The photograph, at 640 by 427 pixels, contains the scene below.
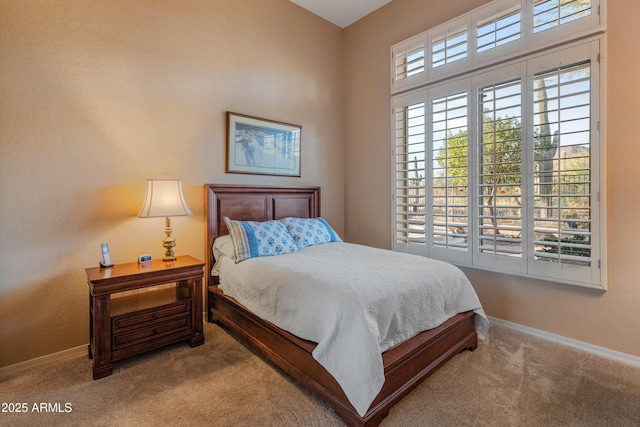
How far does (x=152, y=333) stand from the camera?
2.24 meters

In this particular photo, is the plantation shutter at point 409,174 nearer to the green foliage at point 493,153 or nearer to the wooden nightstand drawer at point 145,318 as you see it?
the green foliage at point 493,153

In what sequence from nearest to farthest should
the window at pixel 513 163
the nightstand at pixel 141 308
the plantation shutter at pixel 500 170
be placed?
1. the nightstand at pixel 141 308
2. the window at pixel 513 163
3. the plantation shutter at pixel 500 170

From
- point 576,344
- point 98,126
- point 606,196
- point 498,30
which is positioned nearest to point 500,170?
point 606,196

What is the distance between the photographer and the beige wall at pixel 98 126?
212 centimetres

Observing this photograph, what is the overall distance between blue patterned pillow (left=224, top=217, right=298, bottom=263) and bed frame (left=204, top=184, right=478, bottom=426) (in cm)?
30

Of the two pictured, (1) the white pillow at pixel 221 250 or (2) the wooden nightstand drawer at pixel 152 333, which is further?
(1) the white pillow at pixel 221 250

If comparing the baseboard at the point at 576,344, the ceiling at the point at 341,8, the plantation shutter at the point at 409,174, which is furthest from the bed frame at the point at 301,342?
the ceiling at the point at 341,8

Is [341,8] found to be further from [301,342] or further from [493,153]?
[301,342]

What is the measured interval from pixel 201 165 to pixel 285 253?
3.93 ft

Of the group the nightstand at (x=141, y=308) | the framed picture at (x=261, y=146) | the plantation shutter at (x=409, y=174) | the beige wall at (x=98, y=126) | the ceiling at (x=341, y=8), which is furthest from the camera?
the ceiling at (x=341, y=8)

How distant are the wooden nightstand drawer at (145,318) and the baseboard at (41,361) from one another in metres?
0.57

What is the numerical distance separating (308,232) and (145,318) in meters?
1.58

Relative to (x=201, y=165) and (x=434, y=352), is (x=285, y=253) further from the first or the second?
(x=434, y=352)

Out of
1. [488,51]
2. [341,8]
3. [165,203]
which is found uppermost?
[341,8]
